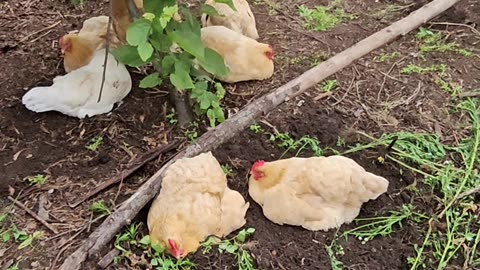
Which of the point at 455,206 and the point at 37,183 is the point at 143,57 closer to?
the point at 37,183

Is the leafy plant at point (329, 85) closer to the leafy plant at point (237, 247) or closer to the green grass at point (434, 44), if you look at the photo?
the green grass at point (434, 44)

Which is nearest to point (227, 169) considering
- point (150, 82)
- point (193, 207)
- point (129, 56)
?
point (193, 207)

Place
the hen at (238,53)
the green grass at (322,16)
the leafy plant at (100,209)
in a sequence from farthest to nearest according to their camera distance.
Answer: the green grass at (322,16), the hen at (238,53), the leafy plant at (100,209)

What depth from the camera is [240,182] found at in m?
2.59

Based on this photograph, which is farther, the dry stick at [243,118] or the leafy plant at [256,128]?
the leafy plant at [256,128]

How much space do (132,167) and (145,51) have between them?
0.52 metres

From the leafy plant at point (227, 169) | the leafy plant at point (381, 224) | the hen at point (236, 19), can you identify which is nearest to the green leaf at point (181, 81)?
the leafy plant at point (227, 169)

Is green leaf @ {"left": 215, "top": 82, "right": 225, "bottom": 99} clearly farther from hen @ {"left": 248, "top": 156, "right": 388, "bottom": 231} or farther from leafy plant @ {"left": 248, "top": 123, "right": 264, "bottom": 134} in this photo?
hen @ {"left": 248, "top": 156, "right": 388, "bottom": 231}

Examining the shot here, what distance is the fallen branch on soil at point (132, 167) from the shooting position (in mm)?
2565

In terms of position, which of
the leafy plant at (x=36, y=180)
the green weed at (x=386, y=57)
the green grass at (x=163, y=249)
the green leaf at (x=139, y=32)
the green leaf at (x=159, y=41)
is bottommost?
the leafy plant at (x=36, y=180)

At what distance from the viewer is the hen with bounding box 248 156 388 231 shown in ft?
7.77

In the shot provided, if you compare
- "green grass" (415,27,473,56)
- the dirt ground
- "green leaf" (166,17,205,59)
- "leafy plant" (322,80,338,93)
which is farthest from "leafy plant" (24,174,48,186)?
"green grass" (415,27,473,56)

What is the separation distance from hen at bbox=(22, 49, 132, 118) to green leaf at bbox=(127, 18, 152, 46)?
0.49 m

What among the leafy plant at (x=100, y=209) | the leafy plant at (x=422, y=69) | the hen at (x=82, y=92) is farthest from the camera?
the leafy plant at (x=422, y=69)
